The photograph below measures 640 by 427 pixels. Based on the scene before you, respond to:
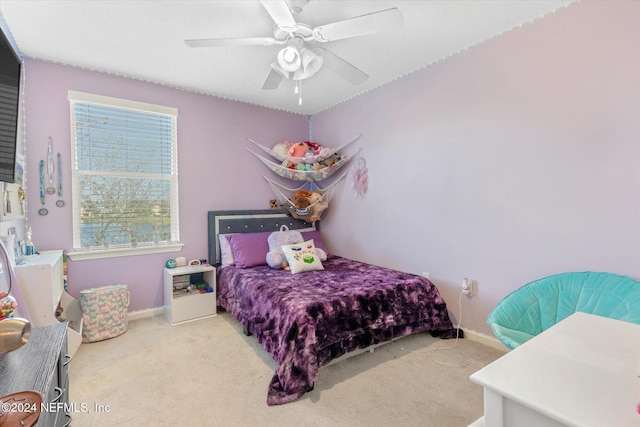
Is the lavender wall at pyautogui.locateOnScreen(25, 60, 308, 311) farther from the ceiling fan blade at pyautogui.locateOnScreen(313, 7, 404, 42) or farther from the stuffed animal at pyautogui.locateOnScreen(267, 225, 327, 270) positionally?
the ceiling fan blade at pyautogui.locateOnScreen(313, 7, 404, 42)

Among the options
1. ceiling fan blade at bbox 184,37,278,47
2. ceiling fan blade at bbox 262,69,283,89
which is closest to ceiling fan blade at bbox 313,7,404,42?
ceiling fan blade at bbox 184,37,278,47

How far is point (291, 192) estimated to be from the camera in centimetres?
426

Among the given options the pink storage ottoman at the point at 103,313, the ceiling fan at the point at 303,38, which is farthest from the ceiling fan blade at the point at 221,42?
the pink storage ottoman at the point at 103,313

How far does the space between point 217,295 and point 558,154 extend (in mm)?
3410

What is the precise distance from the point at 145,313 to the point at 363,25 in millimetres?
3390

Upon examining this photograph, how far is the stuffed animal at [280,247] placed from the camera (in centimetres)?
319

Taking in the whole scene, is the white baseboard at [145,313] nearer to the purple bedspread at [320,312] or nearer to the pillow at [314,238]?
the purple bedspread at [320,312]

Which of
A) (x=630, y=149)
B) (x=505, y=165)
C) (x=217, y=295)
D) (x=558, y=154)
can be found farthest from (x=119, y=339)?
(x=630, y=149)

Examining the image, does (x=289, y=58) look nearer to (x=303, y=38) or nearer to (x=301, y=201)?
(x=303, y=38)

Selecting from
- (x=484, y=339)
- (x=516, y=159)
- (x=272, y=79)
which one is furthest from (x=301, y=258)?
(x=516, y=159)

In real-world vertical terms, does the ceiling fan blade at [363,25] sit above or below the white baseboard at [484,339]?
above

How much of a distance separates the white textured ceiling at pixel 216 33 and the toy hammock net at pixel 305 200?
1.43 meters

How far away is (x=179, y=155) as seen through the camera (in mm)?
3389

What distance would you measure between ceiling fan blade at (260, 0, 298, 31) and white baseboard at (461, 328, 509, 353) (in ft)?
9.24
